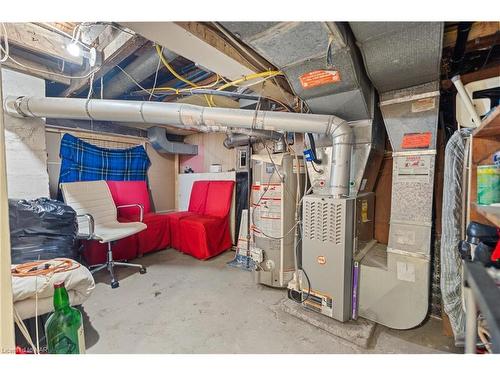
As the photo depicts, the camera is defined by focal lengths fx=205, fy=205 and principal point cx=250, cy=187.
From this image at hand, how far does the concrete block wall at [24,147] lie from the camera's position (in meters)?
1.99

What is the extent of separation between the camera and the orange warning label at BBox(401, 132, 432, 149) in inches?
57.1

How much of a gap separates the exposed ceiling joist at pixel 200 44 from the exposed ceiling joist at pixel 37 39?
1.17 metres

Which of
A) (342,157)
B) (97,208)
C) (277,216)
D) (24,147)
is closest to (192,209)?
(97,208)

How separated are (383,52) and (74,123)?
12.0ft

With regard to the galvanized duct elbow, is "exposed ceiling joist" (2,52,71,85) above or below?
above

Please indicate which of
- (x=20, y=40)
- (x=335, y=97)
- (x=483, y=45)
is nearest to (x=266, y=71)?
(x=335, y=97)

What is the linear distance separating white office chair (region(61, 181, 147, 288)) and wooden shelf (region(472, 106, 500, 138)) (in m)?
2.90

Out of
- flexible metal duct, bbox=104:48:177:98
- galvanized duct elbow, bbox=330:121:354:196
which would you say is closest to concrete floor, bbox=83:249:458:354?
galvanized duct elbow, bbox=330:121:354:196

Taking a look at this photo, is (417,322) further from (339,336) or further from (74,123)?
(74,123)

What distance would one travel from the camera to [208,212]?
336cm

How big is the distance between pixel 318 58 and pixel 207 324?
2.01m

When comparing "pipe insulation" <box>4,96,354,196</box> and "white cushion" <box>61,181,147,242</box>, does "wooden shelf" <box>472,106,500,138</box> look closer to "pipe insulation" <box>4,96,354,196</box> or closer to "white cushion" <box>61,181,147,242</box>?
"pipe insulation" <box>4,96,354,196</box>

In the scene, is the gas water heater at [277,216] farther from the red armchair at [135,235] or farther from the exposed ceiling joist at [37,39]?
the exposed ceiling joist at [37,39]
